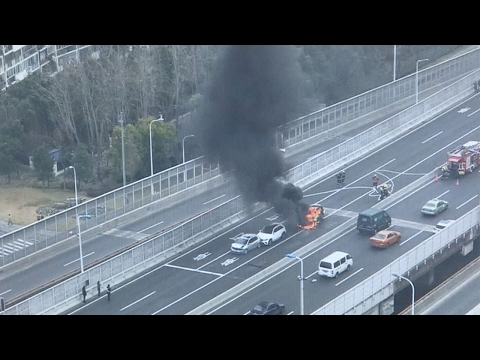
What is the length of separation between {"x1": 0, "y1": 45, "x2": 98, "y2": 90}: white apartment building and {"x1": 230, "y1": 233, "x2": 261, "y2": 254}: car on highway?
13.8 m

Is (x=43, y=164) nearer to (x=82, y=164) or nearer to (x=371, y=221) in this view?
(x=82, y=164)

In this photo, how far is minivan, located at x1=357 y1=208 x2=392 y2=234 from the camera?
18.6 m

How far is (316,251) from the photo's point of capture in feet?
59.4

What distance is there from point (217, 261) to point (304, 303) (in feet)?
9.38

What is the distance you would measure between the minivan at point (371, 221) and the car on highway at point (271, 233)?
1.73 m

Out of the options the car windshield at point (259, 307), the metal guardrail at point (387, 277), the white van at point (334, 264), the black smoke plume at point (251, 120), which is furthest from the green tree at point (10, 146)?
the metal guardrail at point (387, 277)

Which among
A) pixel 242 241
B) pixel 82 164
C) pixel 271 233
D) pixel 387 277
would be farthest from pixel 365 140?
pixel 387 277

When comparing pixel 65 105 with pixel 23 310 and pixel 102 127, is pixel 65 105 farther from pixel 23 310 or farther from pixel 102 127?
pixel 23 310

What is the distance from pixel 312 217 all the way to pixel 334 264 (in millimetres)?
2961

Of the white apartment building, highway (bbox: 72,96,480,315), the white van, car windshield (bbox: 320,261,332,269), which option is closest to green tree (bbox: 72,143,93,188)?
the white apartment building

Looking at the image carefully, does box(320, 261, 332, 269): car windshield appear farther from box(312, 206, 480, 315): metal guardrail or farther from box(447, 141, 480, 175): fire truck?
box(447, 141, 480, 175): fire truck

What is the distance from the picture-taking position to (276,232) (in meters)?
18.6

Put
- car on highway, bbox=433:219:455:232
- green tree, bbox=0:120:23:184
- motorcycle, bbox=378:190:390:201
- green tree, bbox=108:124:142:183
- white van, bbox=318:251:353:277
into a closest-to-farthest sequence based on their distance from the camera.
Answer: white van, bbox=318:251:353:277 → car on highway, bbox=433:219:455:232 → motorcycle, bbox=378:190:390:201 → green tree, bbox=108:124:142:183 → green tree, bbox=0:120:23:184

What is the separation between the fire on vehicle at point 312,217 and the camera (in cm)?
1933
